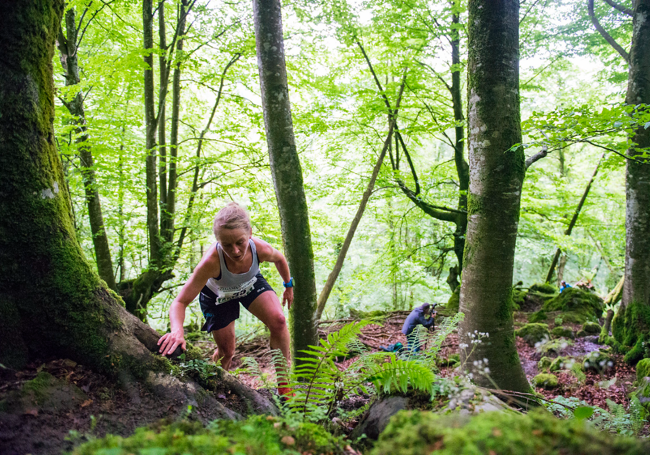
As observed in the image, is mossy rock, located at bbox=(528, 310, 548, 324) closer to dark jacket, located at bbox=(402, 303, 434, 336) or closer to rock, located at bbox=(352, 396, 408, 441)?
dark jacket, located at bbox=(402, 303, 434, 336)

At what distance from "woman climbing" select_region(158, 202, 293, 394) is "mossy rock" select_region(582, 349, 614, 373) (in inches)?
218

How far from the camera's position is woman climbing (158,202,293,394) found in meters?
2.90

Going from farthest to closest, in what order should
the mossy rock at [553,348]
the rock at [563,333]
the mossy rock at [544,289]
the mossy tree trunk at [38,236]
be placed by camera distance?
1. the mossy rock at [544,289]
2. the rock at [563,333]
3. the mossy rock at [553,348]
4. the mossy tree trunk at [38,236]

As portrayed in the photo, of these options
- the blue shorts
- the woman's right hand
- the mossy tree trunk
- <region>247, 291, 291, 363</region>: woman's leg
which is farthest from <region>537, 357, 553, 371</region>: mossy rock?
the mossy tree trunk

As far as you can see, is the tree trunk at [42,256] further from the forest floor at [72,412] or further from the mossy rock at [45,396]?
the mossy rock at [45,396]

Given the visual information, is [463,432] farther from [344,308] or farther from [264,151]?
[344,308]

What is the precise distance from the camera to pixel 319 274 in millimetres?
19375

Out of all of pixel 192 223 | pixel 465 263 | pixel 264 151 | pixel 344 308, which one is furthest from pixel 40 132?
pixel 344 308

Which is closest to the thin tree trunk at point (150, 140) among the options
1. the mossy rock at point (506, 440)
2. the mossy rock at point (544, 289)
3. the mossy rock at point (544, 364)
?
the mossy rock at point (506, 440)

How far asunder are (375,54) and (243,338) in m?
8.62

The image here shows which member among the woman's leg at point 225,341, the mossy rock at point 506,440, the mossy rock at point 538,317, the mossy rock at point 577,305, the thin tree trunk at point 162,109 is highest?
the thin tree trunk at point 162,109

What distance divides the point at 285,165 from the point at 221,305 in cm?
180

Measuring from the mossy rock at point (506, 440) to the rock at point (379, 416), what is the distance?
1.11 meters

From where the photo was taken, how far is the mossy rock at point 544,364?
6035 mm
